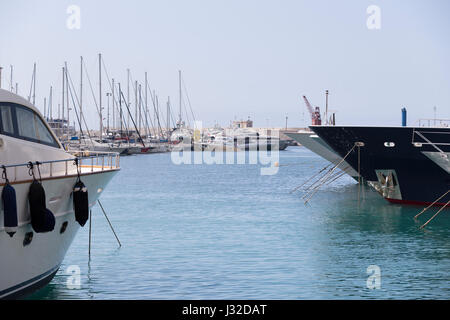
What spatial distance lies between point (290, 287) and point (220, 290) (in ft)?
6.19

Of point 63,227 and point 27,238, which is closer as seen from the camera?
point 27,238

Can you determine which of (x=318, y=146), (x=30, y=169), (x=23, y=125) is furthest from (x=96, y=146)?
(x=30, y=169)

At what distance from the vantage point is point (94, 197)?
17.8 metres

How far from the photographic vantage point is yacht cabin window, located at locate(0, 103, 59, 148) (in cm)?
1420

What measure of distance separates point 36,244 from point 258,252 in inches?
395

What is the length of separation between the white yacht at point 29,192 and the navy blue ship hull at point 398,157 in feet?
61.5

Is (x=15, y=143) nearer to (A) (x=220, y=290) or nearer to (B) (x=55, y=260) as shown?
(B) (x=55, y=260)

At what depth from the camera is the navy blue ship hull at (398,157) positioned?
102 feet

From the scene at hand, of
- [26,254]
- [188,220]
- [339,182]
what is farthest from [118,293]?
[339,182]

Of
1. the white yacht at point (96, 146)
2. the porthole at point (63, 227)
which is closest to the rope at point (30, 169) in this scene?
the porthole at point (63, 227)

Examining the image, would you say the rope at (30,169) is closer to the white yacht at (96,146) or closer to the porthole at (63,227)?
the porthole at (63,227)

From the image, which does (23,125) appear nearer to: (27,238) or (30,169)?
(30,169)

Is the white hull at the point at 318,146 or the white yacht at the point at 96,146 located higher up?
the white hull at the point at 318,146

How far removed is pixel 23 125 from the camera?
49.0 ft
